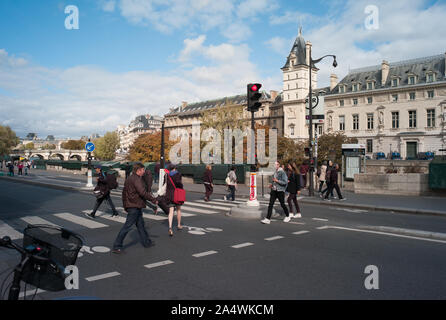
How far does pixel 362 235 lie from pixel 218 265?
447 cm

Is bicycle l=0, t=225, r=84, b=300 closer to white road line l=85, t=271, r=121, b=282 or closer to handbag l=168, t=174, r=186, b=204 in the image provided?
white road line l=85, t=271, r=121, b=282

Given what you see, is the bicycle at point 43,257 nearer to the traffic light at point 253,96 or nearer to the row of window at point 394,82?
the traffic light at point 253,96

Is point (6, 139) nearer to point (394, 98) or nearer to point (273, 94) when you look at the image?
point (273, 94)

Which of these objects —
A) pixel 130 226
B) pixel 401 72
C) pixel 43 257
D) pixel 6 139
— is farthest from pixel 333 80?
pixel 6 139

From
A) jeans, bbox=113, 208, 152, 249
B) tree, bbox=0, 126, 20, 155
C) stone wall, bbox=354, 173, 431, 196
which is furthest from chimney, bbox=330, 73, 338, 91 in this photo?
tree, bbox=0, 126, 20, 155

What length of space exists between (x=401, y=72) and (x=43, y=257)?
243ft

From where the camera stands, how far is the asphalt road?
4930mm

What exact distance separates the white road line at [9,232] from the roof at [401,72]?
66.9 m

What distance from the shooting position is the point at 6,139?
124562 millimetres

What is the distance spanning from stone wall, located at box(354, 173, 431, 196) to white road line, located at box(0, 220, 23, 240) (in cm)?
1714
